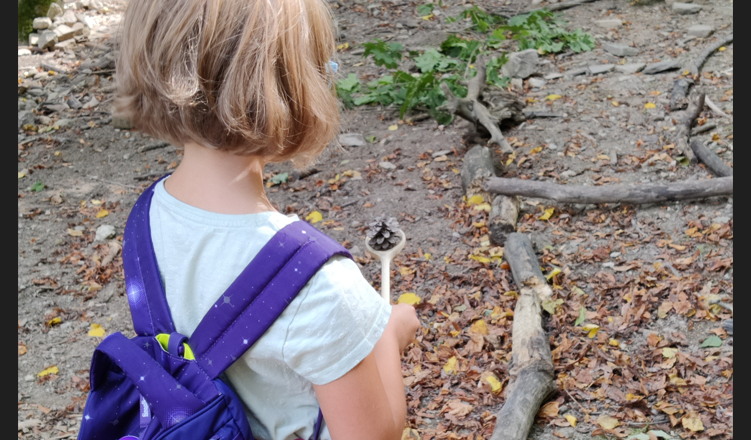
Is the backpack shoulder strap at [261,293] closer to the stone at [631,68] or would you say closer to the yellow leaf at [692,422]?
the yellow leaf at [692,422]

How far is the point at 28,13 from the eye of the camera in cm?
756

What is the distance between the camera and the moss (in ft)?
24.6

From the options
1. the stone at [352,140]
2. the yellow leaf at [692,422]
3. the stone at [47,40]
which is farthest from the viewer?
the stone at [47,40]

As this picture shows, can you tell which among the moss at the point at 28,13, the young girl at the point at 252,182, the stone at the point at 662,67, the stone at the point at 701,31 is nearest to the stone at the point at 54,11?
the moss at the point at 28,13

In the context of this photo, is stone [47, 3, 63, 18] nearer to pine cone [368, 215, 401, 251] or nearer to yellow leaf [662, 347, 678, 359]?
pine cone [368, 215, 401, 251]

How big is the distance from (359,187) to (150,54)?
350 centimetres

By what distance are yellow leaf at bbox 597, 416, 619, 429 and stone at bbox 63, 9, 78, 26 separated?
7.77 meters

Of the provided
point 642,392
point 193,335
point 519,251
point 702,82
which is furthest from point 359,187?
point 193,335

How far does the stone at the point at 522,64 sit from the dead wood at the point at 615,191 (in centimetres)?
226

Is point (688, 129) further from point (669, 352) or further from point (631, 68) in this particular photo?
point (669, 352)

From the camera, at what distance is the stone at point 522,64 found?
5.88 meters

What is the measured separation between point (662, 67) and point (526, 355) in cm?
392

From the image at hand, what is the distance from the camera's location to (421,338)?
321 centimetres

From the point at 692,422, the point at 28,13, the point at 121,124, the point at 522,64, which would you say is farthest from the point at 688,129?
the point at 28,13
